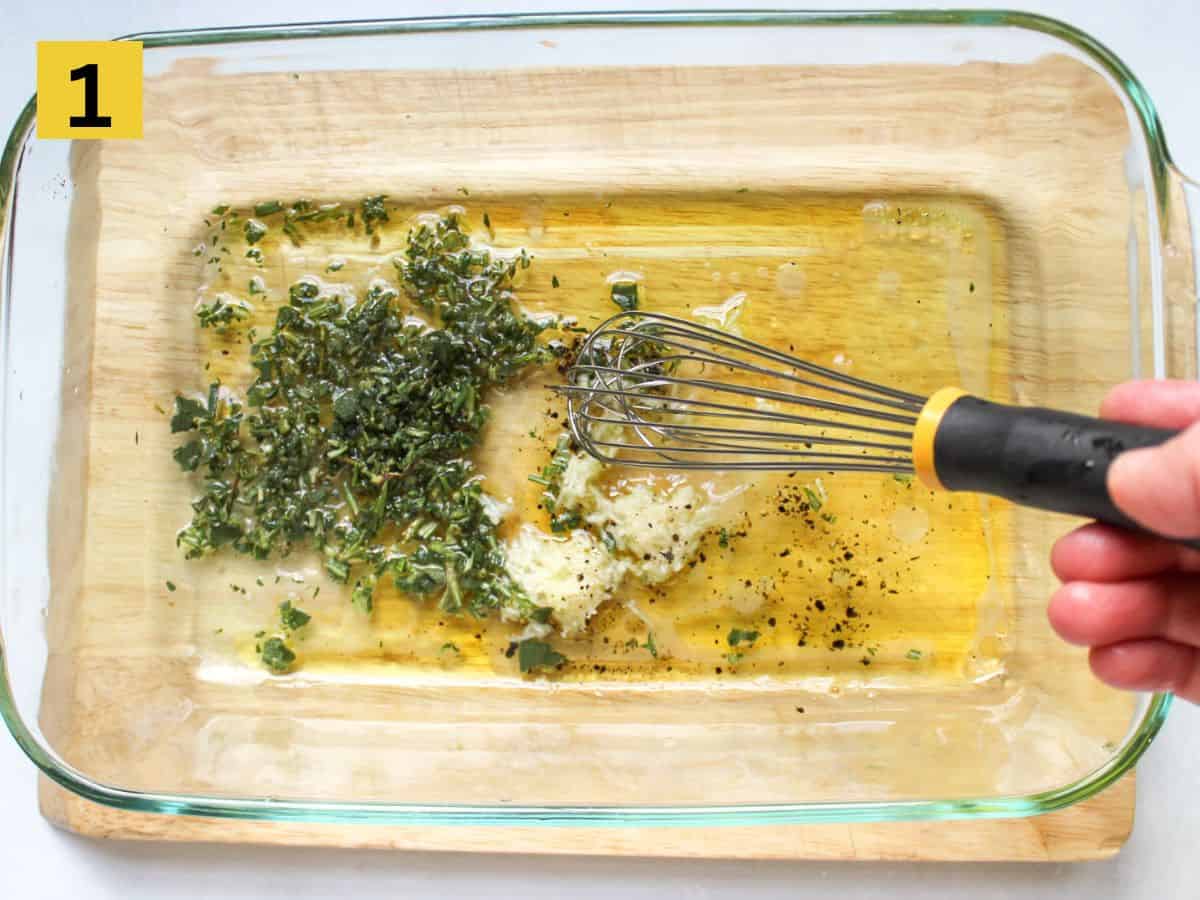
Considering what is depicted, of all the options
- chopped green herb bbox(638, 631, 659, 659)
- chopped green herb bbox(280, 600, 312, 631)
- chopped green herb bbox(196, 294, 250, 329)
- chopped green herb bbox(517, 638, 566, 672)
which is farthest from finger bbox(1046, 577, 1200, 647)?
chopped green herb bbox(196, 294, 250, 329)

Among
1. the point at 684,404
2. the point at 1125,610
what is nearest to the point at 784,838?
the point at 1125,610

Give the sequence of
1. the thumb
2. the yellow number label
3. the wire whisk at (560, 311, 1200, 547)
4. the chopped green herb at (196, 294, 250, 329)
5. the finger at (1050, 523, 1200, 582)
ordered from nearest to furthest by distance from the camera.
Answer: the thumb < the finger at (1050, 523, 1200, 582) < the wire whisk at (560, 311, 1200, 547) < the yellow number label < the chopped green herb at (196, 294, 250, 329)

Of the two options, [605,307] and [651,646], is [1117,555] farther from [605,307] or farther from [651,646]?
[605,307]

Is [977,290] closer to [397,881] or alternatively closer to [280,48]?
[280,48]

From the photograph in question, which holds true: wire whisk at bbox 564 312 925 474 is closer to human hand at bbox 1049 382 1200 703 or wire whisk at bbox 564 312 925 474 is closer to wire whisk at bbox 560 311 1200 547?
wire whisk at bbox 560 311 1200 547

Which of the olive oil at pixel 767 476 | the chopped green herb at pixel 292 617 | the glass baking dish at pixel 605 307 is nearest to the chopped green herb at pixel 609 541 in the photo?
the olive oil at pixel 767 476

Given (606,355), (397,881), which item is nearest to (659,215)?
(606,355)
